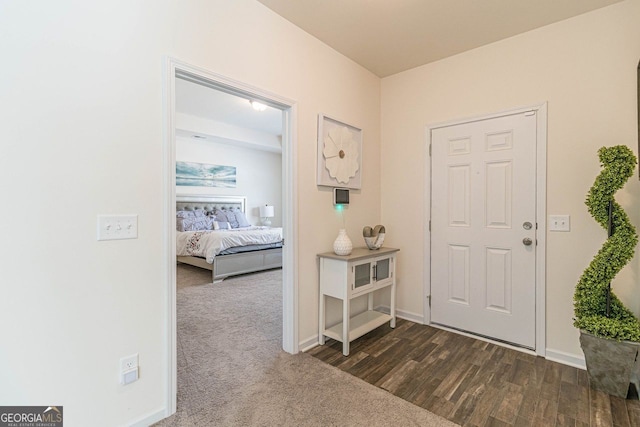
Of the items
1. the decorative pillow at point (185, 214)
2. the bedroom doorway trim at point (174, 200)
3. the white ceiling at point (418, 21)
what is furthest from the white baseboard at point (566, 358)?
the decorative pillow at point (185, 214)

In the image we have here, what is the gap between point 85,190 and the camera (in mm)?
1434

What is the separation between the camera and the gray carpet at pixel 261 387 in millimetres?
1677

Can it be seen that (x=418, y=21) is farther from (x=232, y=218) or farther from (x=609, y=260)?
(x=232, y=218)

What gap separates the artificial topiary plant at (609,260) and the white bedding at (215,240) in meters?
4.35

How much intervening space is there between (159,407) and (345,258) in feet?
5.04

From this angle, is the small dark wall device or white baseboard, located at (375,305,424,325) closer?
the small dark wall device

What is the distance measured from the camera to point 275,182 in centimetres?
805

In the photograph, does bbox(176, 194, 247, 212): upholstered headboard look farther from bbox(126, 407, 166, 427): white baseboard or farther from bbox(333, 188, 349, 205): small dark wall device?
bbox(126, 407, 166, 427): white baseboard

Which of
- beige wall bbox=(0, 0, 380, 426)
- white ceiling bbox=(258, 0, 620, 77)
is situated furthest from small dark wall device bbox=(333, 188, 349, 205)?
beige wall bbox=(0, 0, 380, 426)

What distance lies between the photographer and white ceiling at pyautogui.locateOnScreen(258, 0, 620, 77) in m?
2.15

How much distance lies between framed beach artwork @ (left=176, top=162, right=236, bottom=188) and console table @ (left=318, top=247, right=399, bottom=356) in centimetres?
463

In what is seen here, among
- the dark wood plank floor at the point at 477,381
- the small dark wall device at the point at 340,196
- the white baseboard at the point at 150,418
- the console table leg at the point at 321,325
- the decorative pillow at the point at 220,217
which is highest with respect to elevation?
the small dark wall device at the point at 340,196

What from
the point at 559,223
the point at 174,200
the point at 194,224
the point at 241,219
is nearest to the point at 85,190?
the point at 174,200

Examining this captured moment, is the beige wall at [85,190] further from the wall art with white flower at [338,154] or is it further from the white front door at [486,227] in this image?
the white front door at [486,227]
